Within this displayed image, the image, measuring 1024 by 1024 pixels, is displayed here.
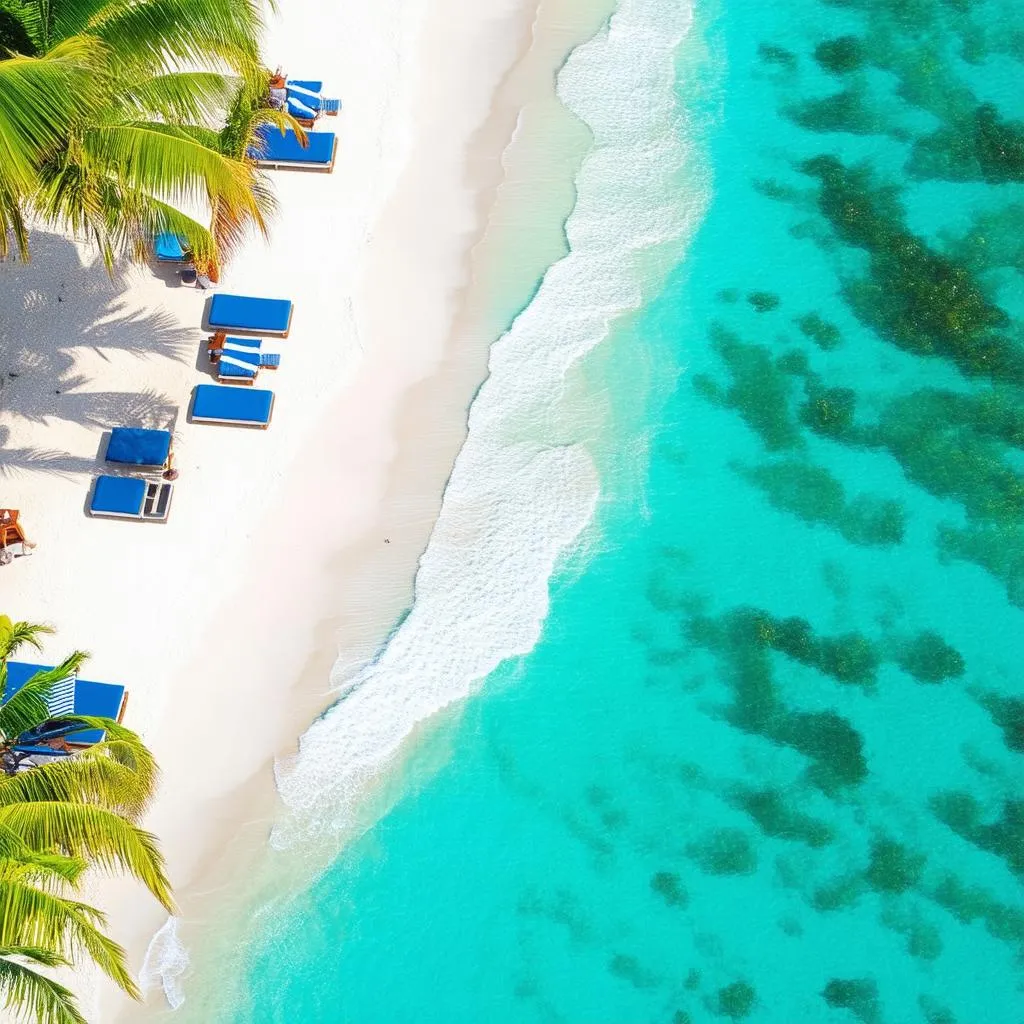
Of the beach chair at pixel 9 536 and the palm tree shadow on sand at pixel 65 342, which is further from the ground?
the palm tree shadow on sand at pixel 65 342

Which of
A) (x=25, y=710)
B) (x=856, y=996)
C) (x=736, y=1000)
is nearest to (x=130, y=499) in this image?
(x=25, y=710)

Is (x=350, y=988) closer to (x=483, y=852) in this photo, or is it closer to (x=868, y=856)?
(x=483, y=852)

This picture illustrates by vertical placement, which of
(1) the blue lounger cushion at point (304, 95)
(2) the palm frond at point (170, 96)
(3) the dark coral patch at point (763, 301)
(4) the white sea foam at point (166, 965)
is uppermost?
(1) the blue lounger cushion at point (304, 95)

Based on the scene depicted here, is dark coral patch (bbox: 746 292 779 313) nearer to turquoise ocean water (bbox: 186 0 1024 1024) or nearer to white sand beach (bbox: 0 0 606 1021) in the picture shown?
turquoise ocean water (bbox: 186 0 1024 1024)

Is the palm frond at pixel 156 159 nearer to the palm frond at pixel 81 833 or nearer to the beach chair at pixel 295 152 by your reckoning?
the beach chair at pixel 295 152

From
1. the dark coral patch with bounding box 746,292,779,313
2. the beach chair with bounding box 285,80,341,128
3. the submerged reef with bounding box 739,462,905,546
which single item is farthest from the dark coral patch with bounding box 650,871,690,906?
the beach chair with bounding box 285,80,341,128

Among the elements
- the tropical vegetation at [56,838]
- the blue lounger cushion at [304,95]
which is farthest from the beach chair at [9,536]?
the blue lounger cushion at [304,95]

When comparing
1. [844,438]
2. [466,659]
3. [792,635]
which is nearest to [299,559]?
[466,659]

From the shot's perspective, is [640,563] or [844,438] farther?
[844,438]
